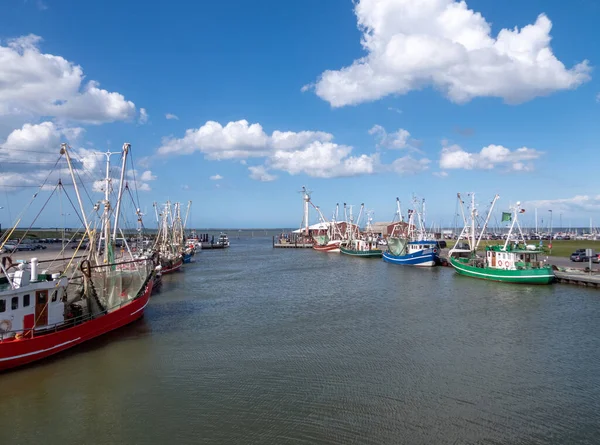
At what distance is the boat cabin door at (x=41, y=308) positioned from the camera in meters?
19.3

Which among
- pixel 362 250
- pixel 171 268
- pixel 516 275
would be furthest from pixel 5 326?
pixel 362 250

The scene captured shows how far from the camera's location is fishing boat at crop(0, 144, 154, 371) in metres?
18.0

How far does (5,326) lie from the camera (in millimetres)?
17844

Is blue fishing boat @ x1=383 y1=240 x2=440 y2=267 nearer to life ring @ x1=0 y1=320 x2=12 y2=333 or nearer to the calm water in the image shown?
the calm water

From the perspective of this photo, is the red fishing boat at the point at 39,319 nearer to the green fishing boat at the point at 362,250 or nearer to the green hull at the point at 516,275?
the green hull at the point at 516,275

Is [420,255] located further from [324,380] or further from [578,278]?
[324,380]

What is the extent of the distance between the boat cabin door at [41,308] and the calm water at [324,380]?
179 cm

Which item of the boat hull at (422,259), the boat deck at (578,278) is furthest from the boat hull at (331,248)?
the boat deck at (578,278)

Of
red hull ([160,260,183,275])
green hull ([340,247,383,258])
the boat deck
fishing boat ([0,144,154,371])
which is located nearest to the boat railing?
fishing boat ([0,144,154,371])

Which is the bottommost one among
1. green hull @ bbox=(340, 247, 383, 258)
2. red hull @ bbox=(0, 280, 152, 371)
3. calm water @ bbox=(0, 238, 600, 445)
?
calm water @ bbox=(0, 238, 600, 445)

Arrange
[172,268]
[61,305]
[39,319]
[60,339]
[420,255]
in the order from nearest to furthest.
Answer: [39,319] < [60,339] < [61,305] < [172,268] < [420,255]

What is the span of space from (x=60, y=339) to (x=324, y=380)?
11549mm

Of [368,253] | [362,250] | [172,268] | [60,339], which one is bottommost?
[60,339]

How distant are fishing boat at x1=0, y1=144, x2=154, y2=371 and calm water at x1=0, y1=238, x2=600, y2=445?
726 mm
